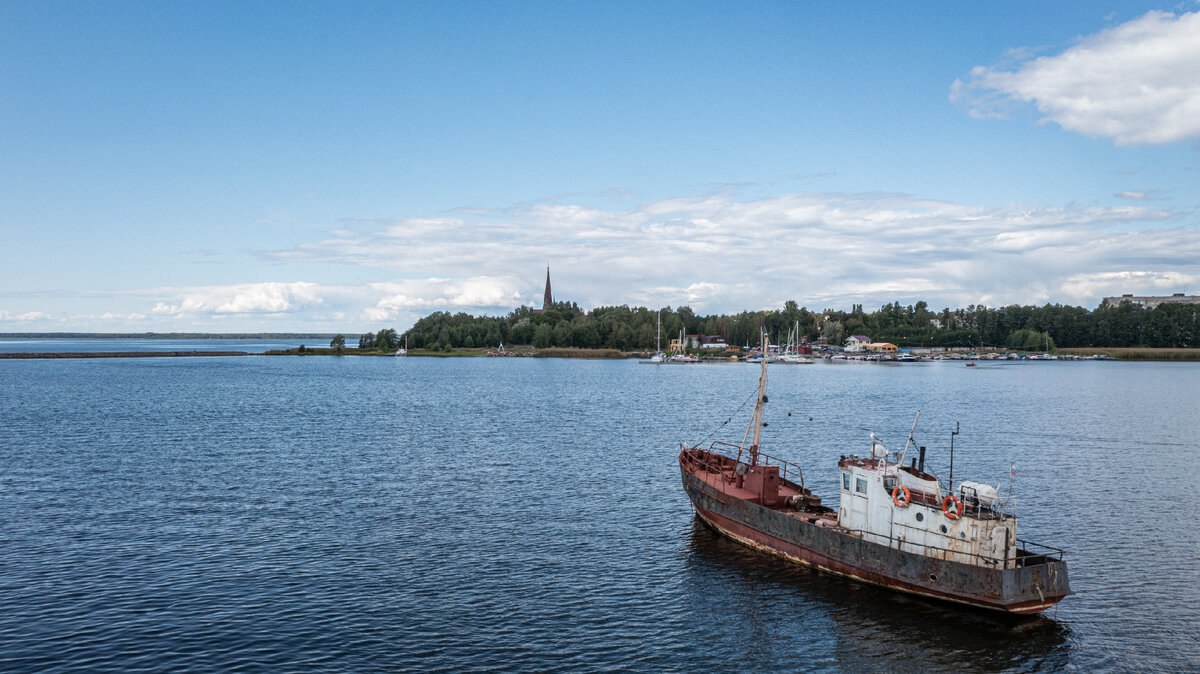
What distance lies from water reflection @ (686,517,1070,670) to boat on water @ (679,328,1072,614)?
80 centimetres

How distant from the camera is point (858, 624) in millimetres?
31375

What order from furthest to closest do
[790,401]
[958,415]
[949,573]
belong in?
1. [790,401]
2. [958,415]
3. [949,573]

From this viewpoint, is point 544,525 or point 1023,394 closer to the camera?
point 544,525

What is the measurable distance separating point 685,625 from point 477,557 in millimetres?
12689

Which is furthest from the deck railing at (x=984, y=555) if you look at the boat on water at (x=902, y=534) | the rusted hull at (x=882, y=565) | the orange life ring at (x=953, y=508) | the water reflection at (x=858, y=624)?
the water reflection at (x=858, y=624)

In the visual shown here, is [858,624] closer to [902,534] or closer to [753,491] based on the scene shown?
[902,534]

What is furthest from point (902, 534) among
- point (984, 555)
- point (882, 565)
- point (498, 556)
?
point (498, 556)

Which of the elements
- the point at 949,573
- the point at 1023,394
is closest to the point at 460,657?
the point at 949,573

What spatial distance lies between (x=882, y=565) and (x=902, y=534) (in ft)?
5.78

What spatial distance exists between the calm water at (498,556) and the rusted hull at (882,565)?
79 cm

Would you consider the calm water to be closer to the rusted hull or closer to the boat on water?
the rusted hull

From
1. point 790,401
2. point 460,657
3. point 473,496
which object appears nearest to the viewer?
point 460,657

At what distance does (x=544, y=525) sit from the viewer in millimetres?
45219

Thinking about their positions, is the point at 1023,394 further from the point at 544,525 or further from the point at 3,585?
the point at 3,585
